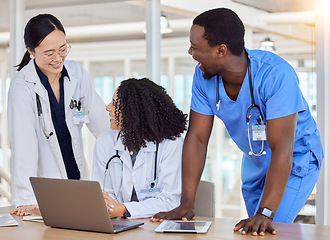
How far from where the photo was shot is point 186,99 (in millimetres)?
3777

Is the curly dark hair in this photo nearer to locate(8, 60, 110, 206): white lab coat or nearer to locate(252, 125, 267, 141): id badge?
locate(252, 125, 267, 141): id badge

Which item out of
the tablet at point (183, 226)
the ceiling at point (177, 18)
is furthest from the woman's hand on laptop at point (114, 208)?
the ceiling at point (177, 18)

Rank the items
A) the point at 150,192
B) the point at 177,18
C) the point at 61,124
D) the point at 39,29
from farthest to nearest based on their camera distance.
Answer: the point at 177,18 < the point at 61,124 < the point at 39,29 < the point at 150,192

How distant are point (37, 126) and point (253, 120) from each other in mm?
1219

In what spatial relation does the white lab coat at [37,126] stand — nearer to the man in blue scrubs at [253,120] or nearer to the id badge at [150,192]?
the id badge at [150,192]

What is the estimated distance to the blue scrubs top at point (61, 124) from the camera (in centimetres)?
287

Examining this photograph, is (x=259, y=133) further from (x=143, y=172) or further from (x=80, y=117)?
(x=80, y=117)

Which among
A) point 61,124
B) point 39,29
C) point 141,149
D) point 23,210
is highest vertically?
point 39,29

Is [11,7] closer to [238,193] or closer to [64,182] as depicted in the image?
[238,193]

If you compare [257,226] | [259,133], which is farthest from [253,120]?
[257,226]

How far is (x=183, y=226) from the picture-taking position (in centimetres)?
189

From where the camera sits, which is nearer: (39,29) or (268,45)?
(39,29)

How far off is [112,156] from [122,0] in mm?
2021

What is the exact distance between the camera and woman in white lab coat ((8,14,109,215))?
2.62 meters
